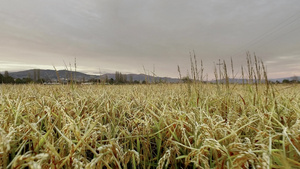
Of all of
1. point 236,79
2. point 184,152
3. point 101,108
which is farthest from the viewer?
point 236,79

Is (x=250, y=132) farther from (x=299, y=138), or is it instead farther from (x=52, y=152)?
(x=52, y=152)

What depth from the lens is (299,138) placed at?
3.92 feet

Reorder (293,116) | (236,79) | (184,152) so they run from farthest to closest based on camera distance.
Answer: (236,79)
(293,116)
(184,152)

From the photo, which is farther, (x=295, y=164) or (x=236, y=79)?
(x=236, y=79)

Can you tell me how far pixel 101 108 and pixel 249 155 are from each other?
7.02 ft

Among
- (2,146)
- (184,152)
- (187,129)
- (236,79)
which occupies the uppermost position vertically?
(236,79)

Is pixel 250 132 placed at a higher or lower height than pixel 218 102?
lower

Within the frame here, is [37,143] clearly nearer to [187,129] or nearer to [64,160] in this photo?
[64,160]

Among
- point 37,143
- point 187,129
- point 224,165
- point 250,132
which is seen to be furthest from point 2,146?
point 250,132

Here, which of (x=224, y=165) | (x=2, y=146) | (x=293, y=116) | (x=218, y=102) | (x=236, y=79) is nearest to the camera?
(x=2, y=146)

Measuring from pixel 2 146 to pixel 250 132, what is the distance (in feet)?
6.98


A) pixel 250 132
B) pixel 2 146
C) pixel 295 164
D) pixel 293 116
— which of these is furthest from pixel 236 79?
pixel 2 146

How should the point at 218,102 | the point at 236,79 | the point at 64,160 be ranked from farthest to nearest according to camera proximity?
1. the point at 236,79
2. the point at 218,102
3. the point at 64,160

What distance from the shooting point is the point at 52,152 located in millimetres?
1016
